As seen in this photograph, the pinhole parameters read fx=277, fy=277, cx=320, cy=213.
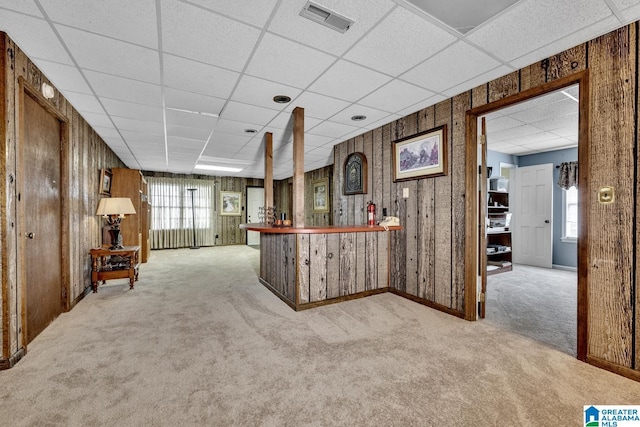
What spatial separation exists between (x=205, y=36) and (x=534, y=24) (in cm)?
237

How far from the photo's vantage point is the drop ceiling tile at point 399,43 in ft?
6.32

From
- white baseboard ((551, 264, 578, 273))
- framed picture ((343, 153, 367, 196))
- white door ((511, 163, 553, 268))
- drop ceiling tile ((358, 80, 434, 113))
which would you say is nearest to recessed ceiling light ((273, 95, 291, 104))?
drop ceiling tile ((358, 80, 434, 113))

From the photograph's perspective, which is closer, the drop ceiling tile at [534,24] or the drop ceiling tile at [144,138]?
the drop ceiling tile at [534,24]

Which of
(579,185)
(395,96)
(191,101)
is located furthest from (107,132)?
(579,185)

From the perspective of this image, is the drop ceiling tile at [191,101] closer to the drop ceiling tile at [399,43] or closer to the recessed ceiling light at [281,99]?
the recessed ceiling light at [281,99]

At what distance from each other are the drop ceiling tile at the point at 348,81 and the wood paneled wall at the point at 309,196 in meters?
4.76

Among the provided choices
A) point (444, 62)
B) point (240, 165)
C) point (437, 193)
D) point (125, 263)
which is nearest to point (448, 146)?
point (437, 193)

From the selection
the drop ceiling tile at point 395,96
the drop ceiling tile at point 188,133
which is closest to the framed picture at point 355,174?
the drop ceiling tile at point 395,96

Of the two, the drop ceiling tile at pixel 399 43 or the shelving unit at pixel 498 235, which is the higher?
the drop ceiling tile at pixel 399 43

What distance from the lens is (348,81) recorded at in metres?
2.80

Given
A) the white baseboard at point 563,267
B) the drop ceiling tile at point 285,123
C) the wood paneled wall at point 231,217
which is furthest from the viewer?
the wood paneled wall at point 231,217

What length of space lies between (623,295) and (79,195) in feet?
18.7

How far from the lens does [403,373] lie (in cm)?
195

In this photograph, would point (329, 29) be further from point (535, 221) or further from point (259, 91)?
point (535, 221)
